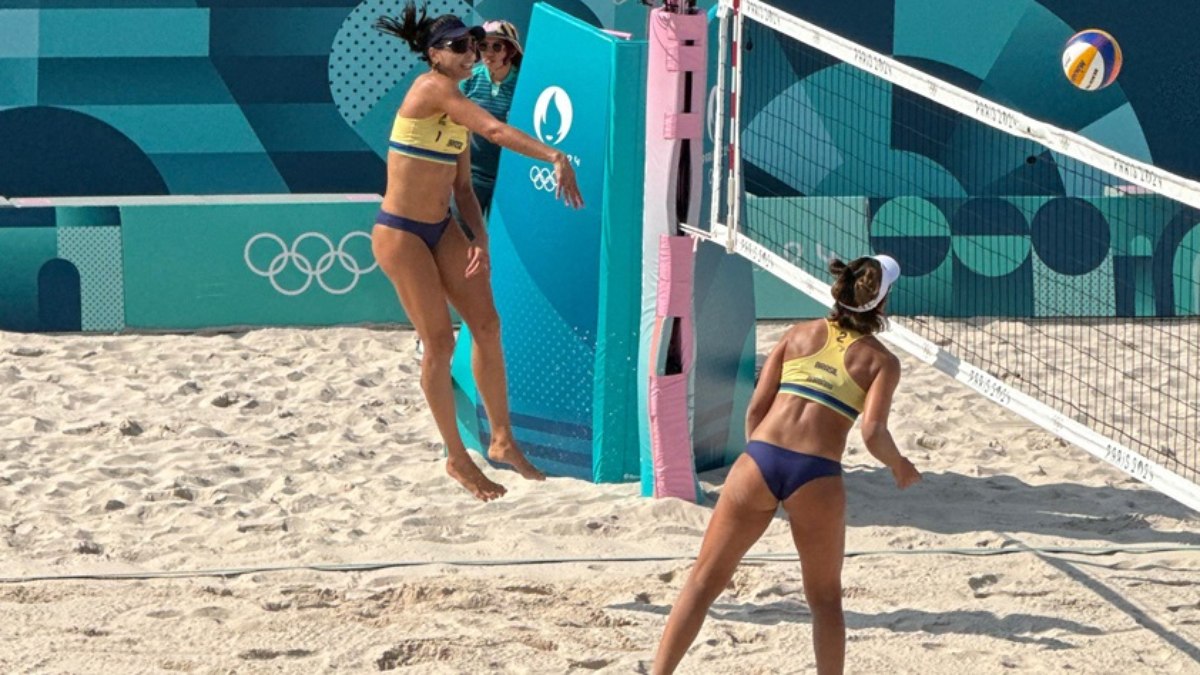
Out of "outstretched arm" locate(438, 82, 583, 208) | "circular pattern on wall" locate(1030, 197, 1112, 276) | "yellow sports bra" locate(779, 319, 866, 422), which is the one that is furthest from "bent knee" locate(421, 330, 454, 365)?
"circular pattern on wall" locate(1030, 197, 1112, 276)

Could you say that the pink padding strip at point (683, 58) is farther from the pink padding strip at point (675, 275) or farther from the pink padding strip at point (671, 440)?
the pink padding strip at point (671, 440)

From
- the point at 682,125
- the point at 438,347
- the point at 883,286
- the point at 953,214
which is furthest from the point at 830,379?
the point at 953,214

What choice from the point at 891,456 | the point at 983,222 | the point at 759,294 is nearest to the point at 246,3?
the point at 759,294

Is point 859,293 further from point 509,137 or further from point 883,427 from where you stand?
point 509,137

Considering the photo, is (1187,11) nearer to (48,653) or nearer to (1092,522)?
(1092,522)

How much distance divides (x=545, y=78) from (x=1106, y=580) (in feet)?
11.0

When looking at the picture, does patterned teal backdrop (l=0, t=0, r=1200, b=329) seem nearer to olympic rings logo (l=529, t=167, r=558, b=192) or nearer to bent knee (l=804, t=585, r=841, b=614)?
olympic rings logo (l=529, t=167, r=558, b=192)

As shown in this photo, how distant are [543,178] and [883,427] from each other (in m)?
3.45

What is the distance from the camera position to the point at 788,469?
5.25 meters

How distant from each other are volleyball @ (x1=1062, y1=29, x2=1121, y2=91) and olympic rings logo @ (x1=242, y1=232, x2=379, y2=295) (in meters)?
4.48

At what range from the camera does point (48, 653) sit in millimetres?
5957

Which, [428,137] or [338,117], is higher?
[338,117]

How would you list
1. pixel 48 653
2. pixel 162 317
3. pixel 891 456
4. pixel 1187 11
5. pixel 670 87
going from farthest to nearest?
pixel 1187 11 → pixel 162 317 → pixel 670 87 → pixel 48 653 → pixel 891 456

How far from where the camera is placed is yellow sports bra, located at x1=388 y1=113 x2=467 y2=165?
21.6 ft
